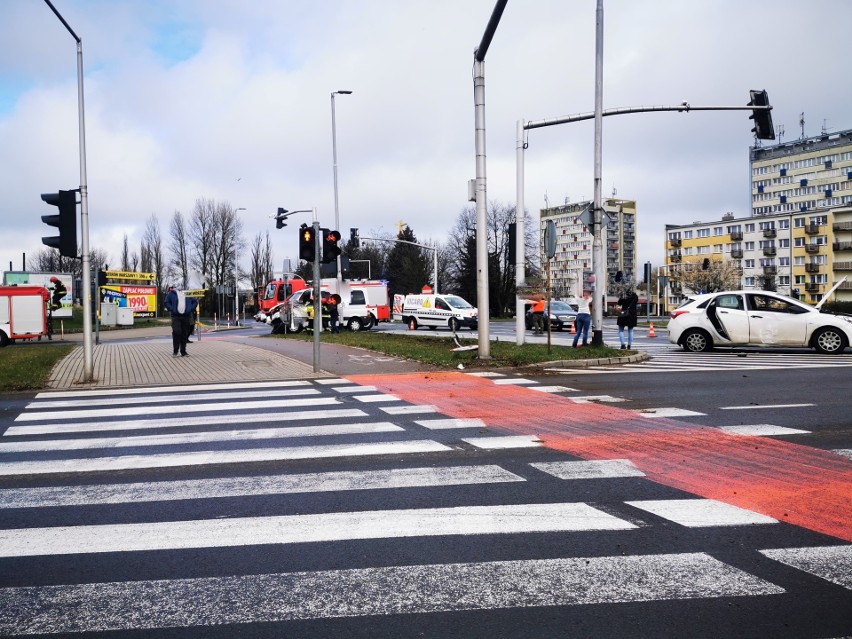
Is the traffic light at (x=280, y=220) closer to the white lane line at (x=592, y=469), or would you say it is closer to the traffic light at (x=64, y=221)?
the traffic light at (x=64, y=221)

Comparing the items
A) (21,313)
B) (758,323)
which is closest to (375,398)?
(758,323)

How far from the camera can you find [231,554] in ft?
13.6

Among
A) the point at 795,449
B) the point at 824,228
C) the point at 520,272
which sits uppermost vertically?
the point at 824,228

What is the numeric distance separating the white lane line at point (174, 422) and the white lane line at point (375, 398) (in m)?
0.95

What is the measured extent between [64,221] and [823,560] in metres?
12.6

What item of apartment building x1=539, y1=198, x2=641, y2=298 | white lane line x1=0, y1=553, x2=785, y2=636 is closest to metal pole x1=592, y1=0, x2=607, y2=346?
white lane line x1=0, y1=553, x2=785, y2=636

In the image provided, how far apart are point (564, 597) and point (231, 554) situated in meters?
1.89

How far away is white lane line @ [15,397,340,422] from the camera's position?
9.59 m

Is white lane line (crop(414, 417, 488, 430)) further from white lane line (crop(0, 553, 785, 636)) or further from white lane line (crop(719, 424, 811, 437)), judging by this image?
white lane line (crop(0, 553, 785, 636))

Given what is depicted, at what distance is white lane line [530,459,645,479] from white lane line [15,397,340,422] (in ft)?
15.6

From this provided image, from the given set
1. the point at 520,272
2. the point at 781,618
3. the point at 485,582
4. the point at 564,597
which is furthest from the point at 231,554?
the point at 520,272

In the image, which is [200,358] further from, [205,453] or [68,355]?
[205,453]

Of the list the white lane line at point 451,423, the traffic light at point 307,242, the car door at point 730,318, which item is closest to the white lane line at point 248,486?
the white lane line at point 451,423

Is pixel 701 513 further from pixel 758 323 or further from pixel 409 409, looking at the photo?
pixel 758 323
